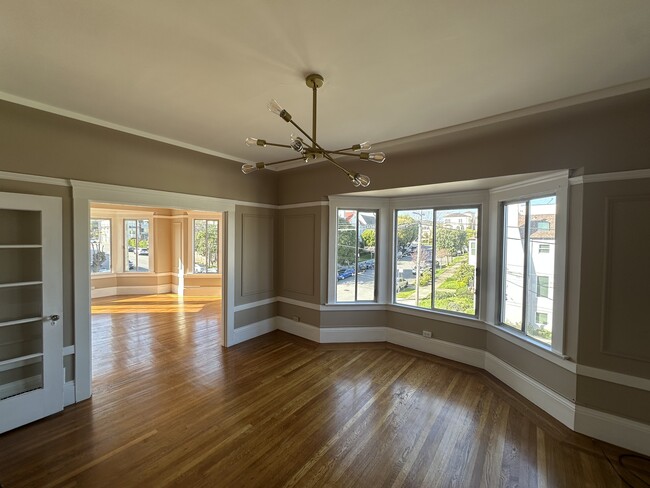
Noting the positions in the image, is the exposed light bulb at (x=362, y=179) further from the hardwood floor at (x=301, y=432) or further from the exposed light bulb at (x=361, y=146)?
the hardwood floor at (x=301, y=432)

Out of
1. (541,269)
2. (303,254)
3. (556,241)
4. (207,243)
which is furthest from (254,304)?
(207,243)

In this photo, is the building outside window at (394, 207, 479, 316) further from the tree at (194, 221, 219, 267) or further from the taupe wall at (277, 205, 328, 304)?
the tree at (194, 221, 219, 267)

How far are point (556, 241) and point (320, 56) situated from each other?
2.82 m

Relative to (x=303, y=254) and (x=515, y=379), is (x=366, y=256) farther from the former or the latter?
(x=515, y=379)

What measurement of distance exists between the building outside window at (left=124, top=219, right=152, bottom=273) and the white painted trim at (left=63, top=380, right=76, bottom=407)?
6.04 m

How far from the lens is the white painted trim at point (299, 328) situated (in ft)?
15.1

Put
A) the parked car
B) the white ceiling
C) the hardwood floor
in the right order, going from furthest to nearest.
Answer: the parked car → the hardwood floor → the white ceiling

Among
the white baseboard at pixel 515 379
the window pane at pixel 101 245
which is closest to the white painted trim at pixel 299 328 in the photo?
the white baseboard at pixel 515 379

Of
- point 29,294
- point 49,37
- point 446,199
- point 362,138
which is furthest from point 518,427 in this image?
point 29,294

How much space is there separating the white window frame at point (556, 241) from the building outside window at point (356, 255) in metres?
1.68

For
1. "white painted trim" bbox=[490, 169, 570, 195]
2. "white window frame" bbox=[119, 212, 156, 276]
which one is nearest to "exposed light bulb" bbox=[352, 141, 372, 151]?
"white painted trim" bbox=[490, 169, 570, 195]

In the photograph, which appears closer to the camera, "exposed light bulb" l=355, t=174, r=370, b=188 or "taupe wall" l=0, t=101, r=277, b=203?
"exposed light bulb" l=355, t=174, r=370, b=188

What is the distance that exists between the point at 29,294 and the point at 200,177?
2217 millimetres

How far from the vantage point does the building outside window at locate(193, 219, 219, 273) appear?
8.30 metres
